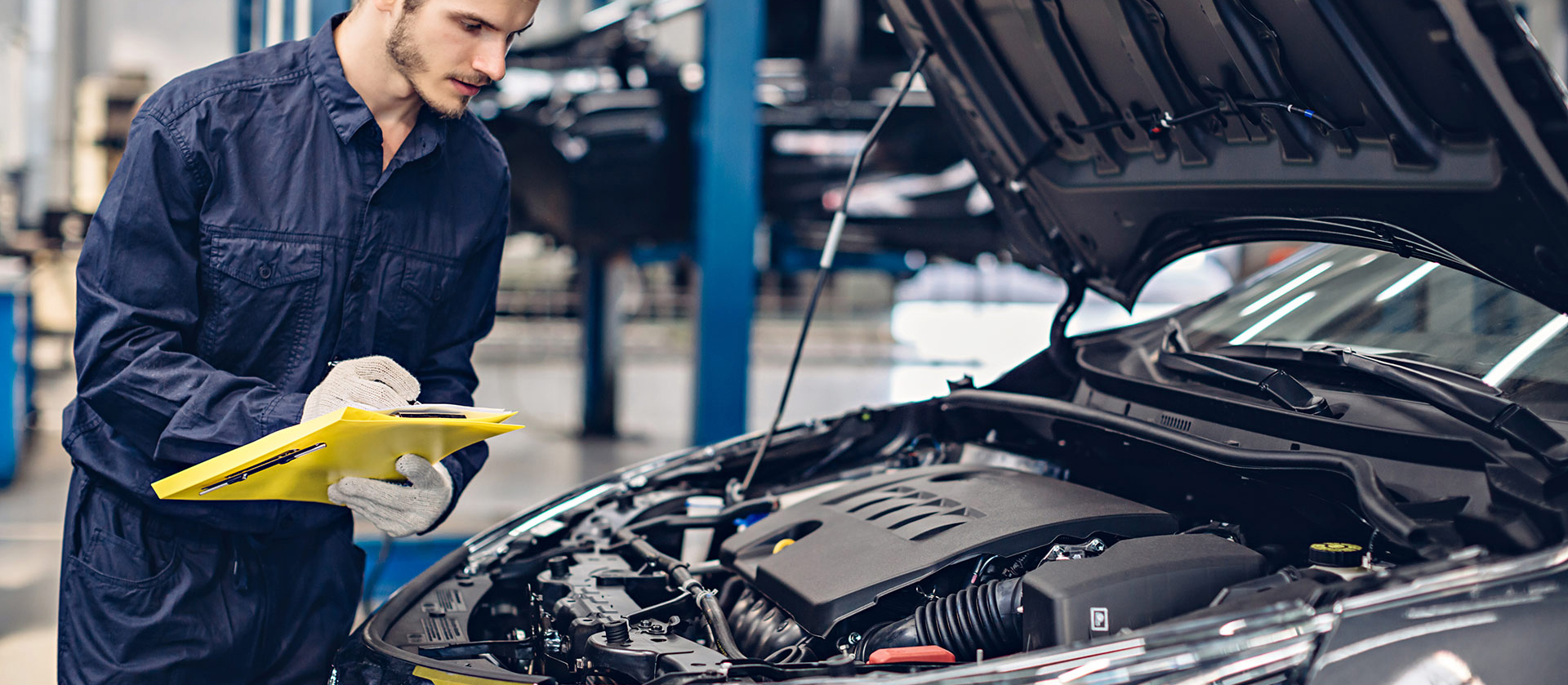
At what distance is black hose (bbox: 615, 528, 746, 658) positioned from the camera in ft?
4.17

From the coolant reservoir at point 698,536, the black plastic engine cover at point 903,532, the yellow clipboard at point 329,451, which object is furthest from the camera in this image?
the coolant reservoir at point 698,536

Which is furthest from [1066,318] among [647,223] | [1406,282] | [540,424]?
[540,424]

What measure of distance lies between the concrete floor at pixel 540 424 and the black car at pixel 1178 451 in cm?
49

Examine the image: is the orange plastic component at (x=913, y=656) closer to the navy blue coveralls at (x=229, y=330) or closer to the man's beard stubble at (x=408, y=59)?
the navy blue coveralls at (x=229, y=330)

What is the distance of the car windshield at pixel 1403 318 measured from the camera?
1.33 metres

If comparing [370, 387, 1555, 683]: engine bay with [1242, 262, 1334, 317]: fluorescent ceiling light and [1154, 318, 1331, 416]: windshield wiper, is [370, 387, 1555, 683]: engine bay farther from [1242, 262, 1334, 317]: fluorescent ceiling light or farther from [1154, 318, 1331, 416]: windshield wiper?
[1242, 262, 1334, 317]: fluorescent ceiling light

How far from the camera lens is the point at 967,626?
121cm

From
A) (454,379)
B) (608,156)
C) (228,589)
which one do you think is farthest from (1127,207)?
(608,156)

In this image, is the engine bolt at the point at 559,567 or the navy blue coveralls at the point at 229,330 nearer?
the navy blue coveralls at the point at 229,330

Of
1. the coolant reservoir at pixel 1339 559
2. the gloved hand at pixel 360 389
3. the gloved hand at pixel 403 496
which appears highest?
the gloved hand at pixel 360 389

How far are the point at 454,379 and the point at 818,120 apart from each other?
10.4ft

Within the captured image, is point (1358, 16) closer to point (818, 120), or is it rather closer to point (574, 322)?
point (818, 120)

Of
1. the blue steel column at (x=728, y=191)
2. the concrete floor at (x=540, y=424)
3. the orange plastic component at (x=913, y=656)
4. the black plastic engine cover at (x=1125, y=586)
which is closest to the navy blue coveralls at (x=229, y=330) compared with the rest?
the orange plastic component at (x=913, y=656)

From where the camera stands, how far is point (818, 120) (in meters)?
4.52
